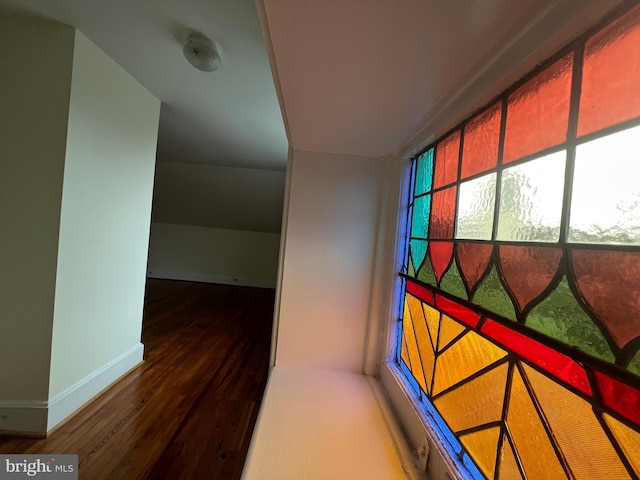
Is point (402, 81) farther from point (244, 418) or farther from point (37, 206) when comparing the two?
point (244, 418)

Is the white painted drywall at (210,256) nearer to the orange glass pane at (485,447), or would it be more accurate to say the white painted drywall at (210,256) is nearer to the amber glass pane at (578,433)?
the orange glass pane at (485,447)

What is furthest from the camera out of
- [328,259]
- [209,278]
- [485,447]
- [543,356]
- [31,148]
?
[209,278]

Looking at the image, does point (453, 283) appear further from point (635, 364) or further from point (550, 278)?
point (635, 364)

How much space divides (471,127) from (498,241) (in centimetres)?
30

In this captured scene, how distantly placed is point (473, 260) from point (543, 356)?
26cm

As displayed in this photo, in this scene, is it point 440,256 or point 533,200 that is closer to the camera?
point 533,200

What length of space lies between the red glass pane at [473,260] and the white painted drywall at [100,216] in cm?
169

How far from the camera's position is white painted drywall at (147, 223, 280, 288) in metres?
6.27

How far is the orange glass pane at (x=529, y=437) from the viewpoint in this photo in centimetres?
45

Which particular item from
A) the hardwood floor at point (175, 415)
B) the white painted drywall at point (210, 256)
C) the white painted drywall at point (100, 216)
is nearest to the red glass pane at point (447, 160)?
the hardwood floor at point (175, 415)

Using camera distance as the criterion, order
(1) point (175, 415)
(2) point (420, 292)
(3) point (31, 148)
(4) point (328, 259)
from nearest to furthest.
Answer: (2) point (420, 292) → (4) point (328, 259) → (3) point (31, 148) → (1) point (175, 415)

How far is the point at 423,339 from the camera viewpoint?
0.92 metres

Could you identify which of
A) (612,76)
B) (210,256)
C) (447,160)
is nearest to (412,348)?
(447,160)

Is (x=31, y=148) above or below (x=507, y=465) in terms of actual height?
above
